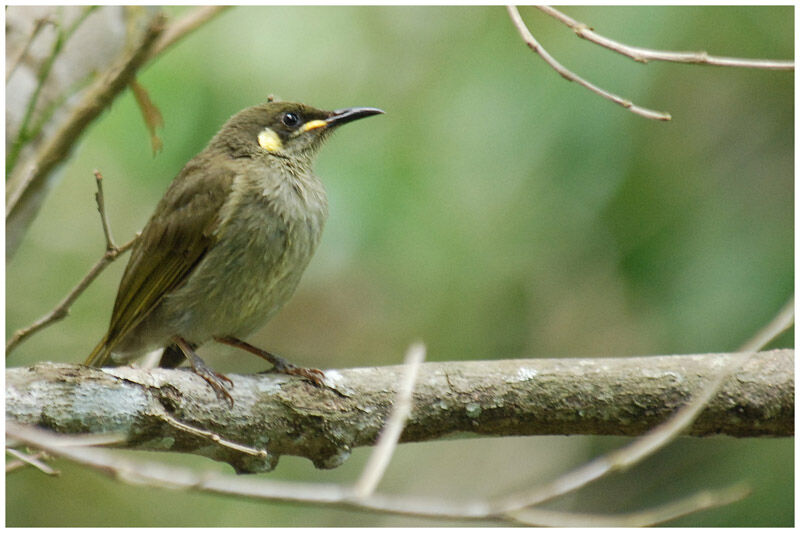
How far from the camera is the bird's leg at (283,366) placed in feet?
10.3

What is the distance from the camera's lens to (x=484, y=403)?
10.4 ft

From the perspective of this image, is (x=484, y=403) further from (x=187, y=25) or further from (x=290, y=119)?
(x=290, y=119)

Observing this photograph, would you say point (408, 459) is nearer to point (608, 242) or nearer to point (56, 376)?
point (608, 242)

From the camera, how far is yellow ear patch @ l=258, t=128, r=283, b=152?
Result: 4.20m

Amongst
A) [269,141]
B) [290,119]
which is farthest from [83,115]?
[290,119]

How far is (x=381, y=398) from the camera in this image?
3.15 m

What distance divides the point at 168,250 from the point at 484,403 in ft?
4.85

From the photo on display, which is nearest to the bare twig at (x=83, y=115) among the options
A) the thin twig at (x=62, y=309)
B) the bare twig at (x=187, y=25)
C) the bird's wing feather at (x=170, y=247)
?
the bare twig at (x=187, y=25)

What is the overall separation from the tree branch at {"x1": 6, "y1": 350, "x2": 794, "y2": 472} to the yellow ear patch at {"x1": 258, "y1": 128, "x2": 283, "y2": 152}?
1344 millimetres

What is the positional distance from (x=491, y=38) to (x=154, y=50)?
2122mm

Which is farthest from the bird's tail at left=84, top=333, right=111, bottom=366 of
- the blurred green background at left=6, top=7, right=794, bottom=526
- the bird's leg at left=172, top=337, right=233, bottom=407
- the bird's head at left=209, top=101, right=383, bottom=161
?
the bird's head at left=209, top=101, right=383, bottom=161

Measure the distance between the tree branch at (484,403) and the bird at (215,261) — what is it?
1.72 feet

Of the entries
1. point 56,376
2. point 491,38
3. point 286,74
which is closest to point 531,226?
point 491,38

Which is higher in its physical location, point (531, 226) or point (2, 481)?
point (531, 226)
